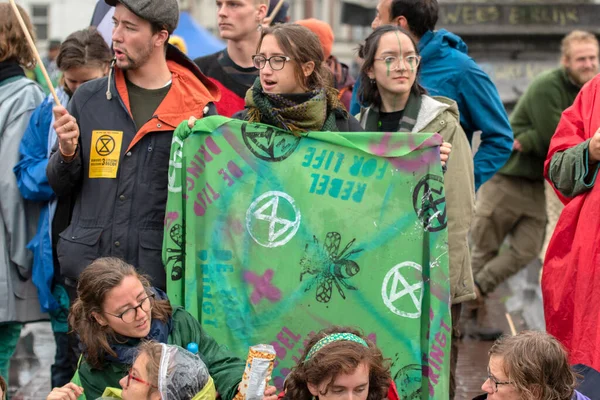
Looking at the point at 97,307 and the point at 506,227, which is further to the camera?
the point at 506,227

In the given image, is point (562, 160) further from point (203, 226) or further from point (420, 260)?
point (203, 226)

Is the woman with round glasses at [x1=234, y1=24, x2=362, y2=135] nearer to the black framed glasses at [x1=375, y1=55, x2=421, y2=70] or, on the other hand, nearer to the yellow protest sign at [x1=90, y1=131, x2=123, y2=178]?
the black framed glasses at [x1=375, y1=55, x2=421, y2=70]

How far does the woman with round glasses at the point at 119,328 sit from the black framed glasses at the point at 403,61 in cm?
164

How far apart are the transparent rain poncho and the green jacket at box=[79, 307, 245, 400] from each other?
20cm

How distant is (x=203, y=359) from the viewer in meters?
5.03

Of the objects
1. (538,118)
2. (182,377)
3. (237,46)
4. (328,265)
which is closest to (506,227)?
(538,118)

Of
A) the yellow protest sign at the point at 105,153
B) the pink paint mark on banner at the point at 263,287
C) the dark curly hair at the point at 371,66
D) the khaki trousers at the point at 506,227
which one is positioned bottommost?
the khaki trousers at the point at 506,227

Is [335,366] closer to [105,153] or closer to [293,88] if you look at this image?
[293,88]

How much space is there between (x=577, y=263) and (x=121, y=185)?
2.07 metres

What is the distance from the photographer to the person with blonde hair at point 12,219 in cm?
640

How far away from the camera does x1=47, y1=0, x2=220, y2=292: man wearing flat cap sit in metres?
5.61

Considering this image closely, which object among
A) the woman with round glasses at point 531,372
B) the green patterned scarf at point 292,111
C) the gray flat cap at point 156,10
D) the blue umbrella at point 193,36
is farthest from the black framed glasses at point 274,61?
the blue umbrella at point 193,36

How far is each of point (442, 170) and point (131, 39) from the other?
1524mm

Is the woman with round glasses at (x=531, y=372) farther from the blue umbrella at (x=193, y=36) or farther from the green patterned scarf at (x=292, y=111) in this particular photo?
the blue umbrella at (x=193, y=36)
